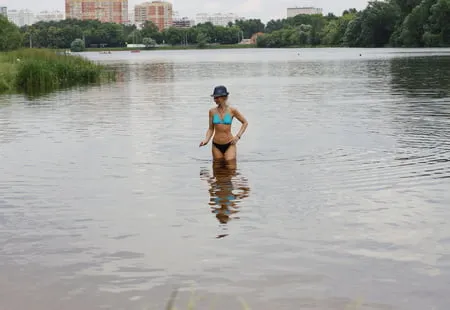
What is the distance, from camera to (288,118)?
2436 centimetres

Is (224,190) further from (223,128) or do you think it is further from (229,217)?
(223,128)

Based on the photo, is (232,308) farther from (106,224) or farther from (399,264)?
(106,224)

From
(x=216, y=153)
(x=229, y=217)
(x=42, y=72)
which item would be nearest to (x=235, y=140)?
(x=216, y=153)

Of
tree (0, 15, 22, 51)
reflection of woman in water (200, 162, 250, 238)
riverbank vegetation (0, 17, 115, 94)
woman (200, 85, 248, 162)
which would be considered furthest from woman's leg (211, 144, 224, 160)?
tree (0, 15, 22, 51)

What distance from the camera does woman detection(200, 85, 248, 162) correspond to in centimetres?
1457

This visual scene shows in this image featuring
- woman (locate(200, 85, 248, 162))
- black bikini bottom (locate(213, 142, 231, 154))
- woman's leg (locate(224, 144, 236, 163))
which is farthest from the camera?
woman's leg (locate(224, 144, 236, 163))

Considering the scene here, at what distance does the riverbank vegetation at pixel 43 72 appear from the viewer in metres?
41.7

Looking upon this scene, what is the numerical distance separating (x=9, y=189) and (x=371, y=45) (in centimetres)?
15746

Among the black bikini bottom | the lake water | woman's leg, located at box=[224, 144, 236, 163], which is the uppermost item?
the black bikini bottom

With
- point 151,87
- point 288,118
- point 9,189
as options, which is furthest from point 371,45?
point 9,189

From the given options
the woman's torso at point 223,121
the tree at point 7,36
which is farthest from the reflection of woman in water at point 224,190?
the tree at point 7,36

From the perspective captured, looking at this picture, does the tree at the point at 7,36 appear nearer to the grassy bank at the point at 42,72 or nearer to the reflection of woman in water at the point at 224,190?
the grassy bank at the point at 42,72

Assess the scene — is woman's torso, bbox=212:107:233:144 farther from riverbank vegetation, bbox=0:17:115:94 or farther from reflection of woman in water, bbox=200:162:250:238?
riverbank vegetation, bbox=0:17:115:94

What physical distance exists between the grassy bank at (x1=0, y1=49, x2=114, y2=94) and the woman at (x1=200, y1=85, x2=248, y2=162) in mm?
25420
